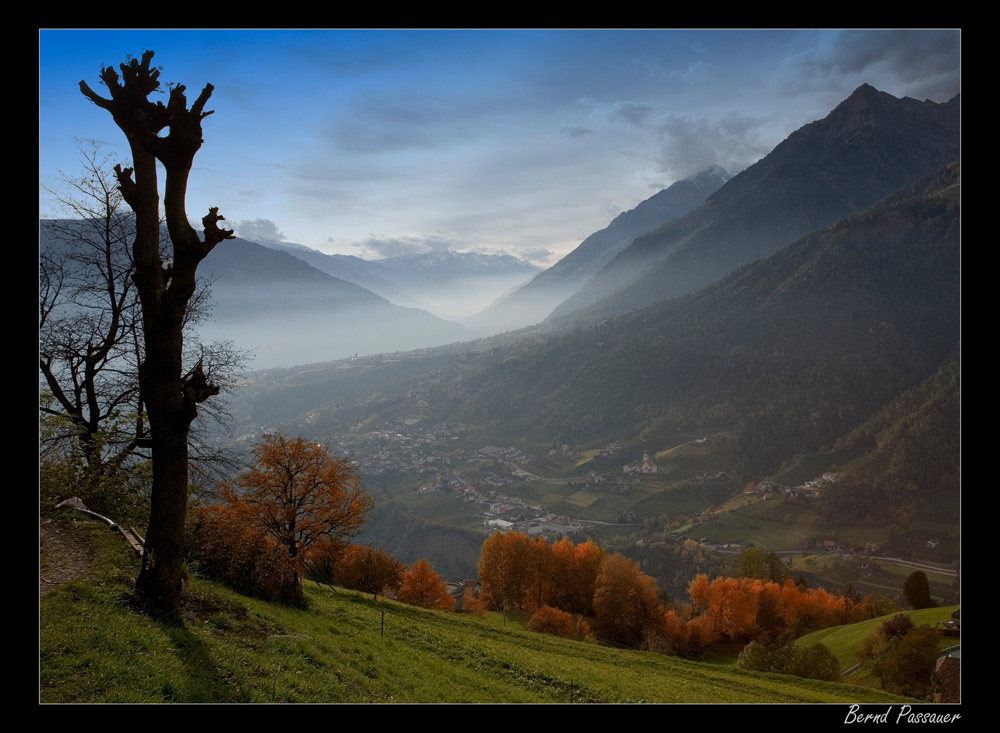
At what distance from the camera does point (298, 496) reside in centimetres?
1174

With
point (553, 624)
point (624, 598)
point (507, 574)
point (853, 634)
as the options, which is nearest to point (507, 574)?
point (507, 574)

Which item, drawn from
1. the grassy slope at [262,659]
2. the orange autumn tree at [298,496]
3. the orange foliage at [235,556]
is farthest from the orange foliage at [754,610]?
the orange foliage at [235,556]

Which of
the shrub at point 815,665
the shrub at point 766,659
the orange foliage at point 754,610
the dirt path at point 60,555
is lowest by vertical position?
the orange foliage at point 754,610

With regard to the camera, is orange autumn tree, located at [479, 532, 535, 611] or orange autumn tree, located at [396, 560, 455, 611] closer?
orange autumn tree, located at [396, 560, 455, 611]

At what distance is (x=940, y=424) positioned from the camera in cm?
11925

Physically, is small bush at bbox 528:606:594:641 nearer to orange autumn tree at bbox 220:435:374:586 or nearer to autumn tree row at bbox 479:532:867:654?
autumn tree row at bbox 479:532:867:654

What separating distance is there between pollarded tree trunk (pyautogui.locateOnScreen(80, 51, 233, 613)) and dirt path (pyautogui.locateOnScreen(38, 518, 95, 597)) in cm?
137

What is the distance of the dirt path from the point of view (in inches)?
265

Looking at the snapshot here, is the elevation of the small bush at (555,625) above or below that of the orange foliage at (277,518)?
below

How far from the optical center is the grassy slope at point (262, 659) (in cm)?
515

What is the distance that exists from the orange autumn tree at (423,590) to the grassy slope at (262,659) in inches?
847

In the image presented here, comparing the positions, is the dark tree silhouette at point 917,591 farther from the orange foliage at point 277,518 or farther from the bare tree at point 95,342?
the bare tree at point 95,342

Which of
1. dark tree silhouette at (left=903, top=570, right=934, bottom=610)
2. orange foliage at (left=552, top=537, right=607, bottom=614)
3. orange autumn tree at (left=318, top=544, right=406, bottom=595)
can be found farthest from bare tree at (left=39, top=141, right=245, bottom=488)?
dark tree silhouette at (left=903, top=570, right=934, bottom=610)

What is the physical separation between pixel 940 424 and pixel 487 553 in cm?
13876
